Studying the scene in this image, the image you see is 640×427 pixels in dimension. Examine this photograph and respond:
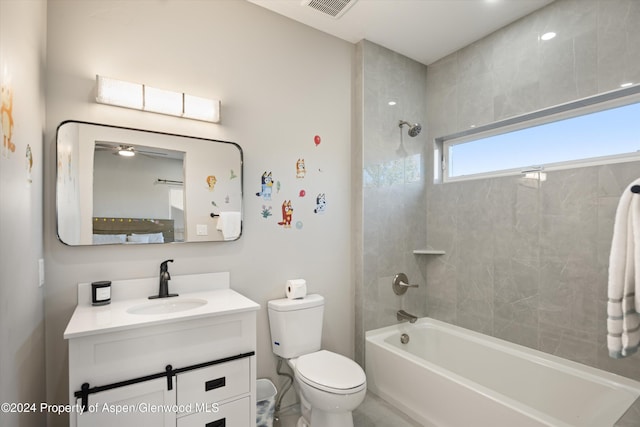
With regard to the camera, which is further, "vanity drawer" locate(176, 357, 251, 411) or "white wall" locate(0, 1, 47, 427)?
"vanity drawer" locate(176, 357, 251, 411)

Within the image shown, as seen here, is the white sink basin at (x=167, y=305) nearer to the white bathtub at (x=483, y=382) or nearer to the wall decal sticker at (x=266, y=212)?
the wall decal sticker at (x=266, y=212)

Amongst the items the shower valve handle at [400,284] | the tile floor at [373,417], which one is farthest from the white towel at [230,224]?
the shower valve handle at [400,284]

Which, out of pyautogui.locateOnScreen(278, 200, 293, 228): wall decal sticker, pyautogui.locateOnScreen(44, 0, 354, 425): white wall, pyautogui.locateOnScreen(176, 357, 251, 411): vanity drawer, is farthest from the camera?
pyautogui.locateOnScreen(278, 200, 293, 228): wall decal sticker

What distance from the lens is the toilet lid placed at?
175 cm

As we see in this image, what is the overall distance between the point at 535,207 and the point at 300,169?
1.71 metres

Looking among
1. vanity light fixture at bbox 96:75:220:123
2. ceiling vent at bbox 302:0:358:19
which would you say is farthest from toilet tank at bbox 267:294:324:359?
ceiling vent at bbox 302:0:358:19

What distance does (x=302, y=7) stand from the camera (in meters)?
2.21

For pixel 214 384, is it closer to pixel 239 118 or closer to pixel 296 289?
pixel 296 289

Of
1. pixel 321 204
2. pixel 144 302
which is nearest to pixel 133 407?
pixel 144 302

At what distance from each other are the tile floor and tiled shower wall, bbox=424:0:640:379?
3.09 ft

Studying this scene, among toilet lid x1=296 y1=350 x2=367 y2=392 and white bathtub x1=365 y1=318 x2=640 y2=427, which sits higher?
toilet lid x1=296 y1=350 x2=367 y2=392

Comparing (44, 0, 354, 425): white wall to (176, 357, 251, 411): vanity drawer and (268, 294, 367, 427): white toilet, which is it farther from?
(176, 357, 251, 411): vanity drawer

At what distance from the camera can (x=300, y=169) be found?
2.38 m

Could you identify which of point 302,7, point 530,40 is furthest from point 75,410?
point 530,40
